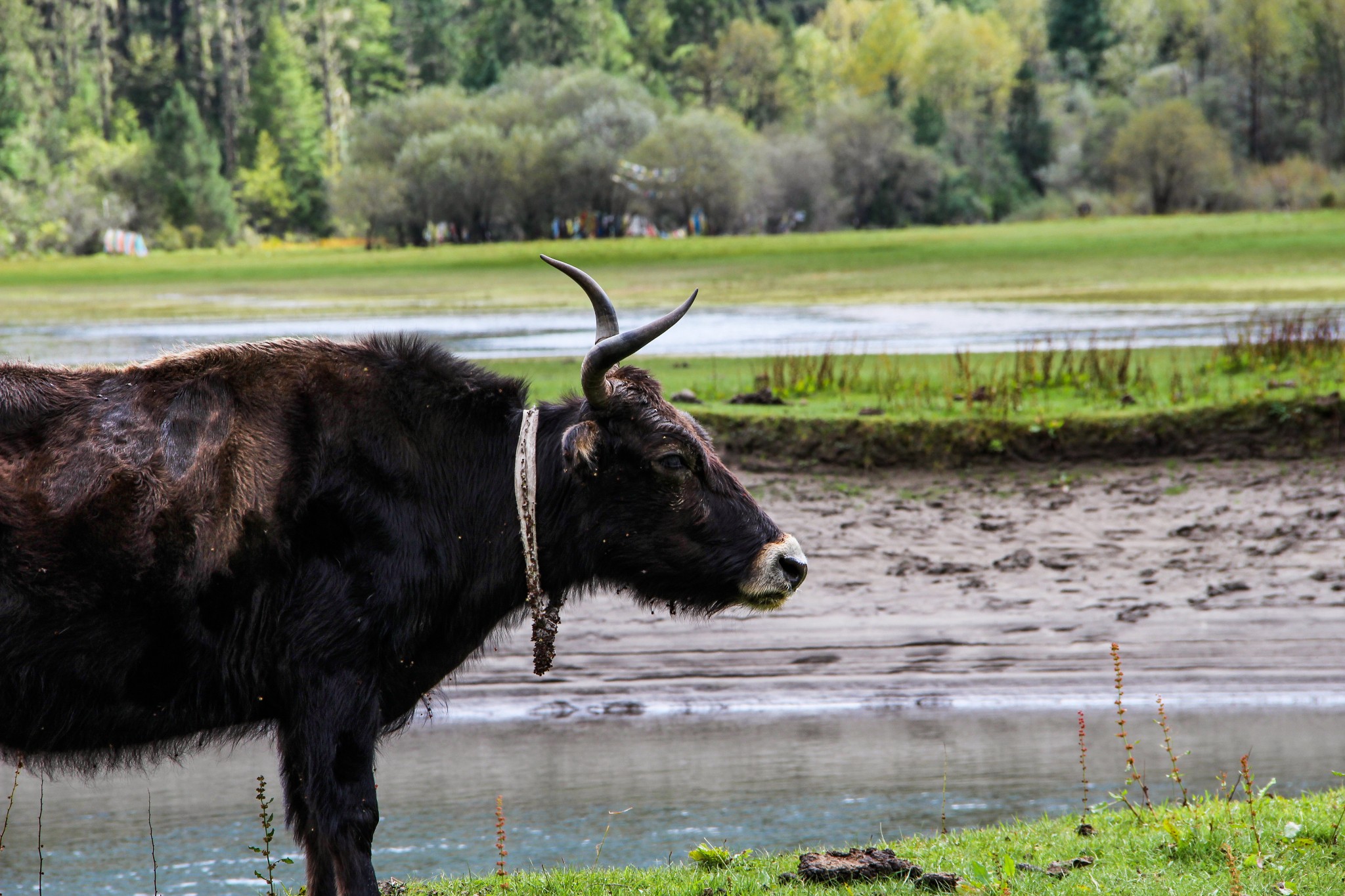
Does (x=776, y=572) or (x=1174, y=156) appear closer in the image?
(x=776, y=572)

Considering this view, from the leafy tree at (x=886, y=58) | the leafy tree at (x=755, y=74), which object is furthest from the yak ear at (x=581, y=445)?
the leafy tree at (x=755, y=74)

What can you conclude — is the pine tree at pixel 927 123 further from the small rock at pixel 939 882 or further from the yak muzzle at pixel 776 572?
the small rock at pixel 939 882

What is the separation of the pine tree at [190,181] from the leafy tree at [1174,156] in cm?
4274

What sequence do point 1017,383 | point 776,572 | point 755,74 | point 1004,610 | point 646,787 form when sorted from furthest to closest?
point 755,74
point 1017,383
point 1004,610
point 646,787
point 776,572

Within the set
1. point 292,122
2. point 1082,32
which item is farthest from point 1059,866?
point 1082,32

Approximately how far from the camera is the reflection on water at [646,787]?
6918mm

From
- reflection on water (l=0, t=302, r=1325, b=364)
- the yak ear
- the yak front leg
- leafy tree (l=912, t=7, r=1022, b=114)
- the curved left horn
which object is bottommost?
the yak front leg

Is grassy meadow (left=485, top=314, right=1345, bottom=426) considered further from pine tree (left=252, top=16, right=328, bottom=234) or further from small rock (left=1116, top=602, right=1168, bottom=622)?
pine tree (left=252, top=16, right=328, bottom=234)

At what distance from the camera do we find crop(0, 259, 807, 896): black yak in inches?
177

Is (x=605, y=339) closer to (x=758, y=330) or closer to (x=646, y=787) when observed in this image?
(x=646, y=787)

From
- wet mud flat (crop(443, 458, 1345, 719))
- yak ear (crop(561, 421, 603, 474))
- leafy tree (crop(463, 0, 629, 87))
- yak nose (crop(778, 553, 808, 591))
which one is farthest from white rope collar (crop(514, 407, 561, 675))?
leafy tree (crop(463, 0, 629, 87))

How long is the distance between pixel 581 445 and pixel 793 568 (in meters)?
0.93

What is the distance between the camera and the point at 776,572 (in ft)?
17.3

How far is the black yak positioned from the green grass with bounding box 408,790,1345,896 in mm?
1149
